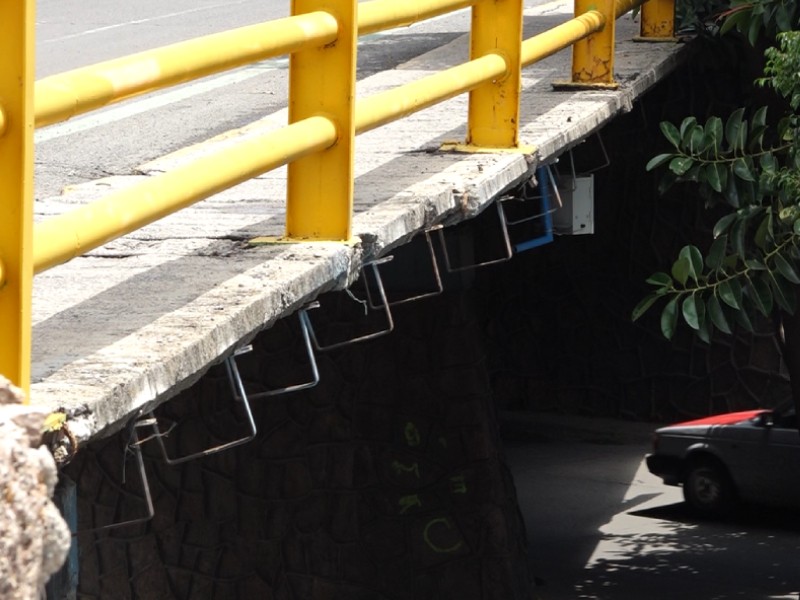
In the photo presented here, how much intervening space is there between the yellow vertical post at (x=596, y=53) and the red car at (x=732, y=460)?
667cm

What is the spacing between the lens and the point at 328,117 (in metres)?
3.70

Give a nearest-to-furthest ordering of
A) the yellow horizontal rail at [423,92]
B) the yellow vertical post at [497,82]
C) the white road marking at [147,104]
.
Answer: the yellow horizontal rail at [423,92]
the yellow vertical post at [497,82]
the white road marking at [147,104]

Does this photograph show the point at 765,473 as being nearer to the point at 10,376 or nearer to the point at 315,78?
the point at 315,78

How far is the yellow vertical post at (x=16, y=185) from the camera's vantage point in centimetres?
214

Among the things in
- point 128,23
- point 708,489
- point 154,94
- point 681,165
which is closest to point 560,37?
point 681,165

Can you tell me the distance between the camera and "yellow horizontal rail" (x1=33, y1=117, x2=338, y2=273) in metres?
2.46

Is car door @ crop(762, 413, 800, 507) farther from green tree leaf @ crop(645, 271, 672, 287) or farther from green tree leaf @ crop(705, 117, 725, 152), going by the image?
green tree leaf @ crop(645, 271, 672, 287)

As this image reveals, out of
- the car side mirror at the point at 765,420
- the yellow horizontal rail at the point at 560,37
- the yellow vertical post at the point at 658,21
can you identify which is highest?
the yellow vertical post at the point at 658,21

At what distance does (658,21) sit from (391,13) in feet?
14.9

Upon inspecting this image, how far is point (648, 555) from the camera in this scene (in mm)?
12289

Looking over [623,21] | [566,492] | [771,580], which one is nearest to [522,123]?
[623,21]

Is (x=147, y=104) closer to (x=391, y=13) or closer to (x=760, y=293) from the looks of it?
(x=760, y=293)

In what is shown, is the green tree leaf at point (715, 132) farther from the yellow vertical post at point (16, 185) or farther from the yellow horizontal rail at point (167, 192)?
the yellow vertical post at point (16, 185)

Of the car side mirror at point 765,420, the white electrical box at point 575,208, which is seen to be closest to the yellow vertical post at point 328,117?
the white electrical box at point 575,208
